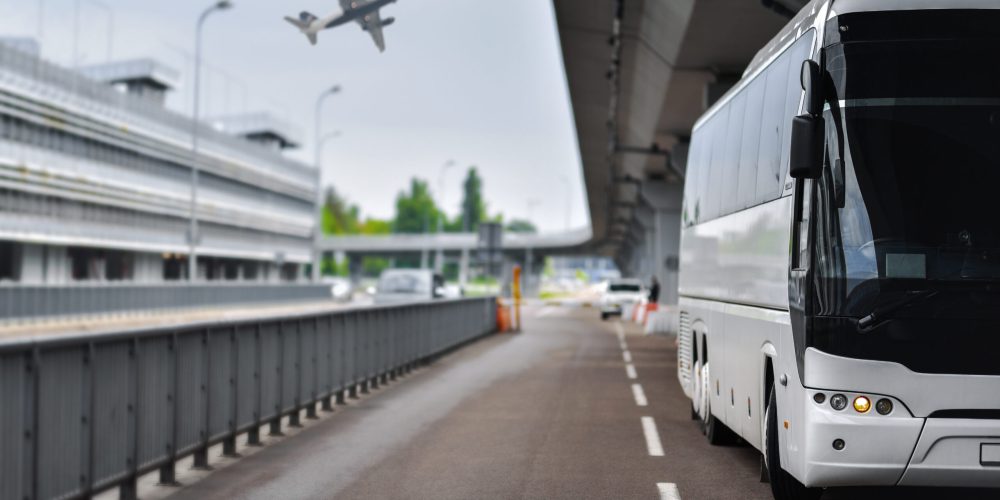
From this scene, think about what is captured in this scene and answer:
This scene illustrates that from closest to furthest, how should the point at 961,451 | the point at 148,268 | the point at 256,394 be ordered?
the point at 961,451 → the point at 256,394 → the point at 148,268

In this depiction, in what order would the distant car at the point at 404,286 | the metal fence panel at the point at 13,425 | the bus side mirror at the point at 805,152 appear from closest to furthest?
the metal fence panel at the point at 13,425 < the bus side mirror at the point at 805,152 < the distant car at the point at 404,286

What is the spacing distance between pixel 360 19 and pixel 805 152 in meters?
9.86

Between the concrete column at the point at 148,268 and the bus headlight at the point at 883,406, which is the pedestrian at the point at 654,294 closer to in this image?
the bus headlight at the point at 883,406

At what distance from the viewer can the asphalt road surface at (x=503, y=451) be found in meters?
8.44

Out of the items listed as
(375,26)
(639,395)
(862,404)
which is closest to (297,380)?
(639,395)

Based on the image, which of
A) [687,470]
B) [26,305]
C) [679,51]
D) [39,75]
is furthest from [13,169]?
[687,470]

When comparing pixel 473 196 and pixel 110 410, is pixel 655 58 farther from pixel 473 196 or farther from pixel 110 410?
pixel 473 196

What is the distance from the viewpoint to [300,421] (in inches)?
497

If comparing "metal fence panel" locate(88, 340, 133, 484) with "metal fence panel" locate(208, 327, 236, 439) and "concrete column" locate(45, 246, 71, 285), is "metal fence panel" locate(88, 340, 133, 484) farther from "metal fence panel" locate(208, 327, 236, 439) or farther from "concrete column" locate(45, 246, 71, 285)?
"concrete column" locate(45, 246, 71, 285)

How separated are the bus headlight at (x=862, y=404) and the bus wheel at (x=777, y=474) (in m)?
1.03

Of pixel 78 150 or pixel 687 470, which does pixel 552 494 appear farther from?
pixel 78 150

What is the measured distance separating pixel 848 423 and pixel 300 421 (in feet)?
24.3

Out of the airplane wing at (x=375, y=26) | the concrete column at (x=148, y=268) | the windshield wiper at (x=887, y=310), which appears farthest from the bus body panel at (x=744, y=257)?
the concrete column at (x=148, y=268)

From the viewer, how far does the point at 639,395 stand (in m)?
15.9
